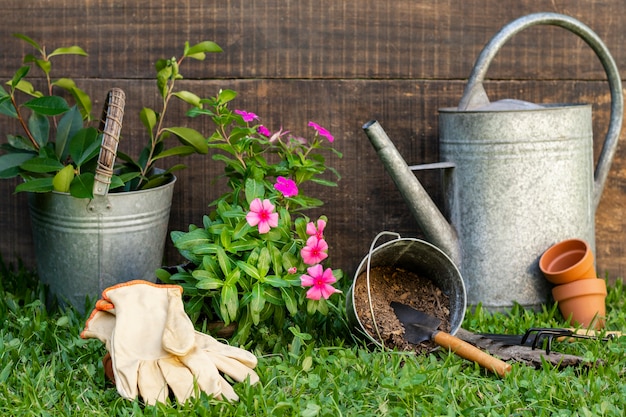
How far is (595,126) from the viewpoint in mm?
3062

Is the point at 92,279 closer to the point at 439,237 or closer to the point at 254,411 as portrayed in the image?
the point at 254,411

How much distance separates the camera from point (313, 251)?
232 centimetres

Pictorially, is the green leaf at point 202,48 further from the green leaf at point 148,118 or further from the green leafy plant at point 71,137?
the green leaf at point 148,118

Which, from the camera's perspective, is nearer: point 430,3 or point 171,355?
point 171,355

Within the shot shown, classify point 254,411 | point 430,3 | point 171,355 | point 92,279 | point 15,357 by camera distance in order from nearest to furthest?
point 254,411
point 171,355
point 15,357
point 92,279
point 430,3

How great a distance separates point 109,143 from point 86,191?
0.54 feet

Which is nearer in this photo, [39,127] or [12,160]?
[12,160]

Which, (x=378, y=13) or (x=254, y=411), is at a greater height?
(x=378, y=13)

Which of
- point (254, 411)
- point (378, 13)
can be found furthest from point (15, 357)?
point (378, 13)

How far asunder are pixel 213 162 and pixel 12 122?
31.4 inches

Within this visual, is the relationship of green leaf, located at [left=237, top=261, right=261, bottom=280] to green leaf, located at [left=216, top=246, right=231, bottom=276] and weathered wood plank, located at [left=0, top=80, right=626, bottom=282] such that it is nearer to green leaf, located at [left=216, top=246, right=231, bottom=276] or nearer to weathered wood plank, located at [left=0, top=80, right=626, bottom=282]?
green leaf, located at [left=216, top=246, right=231, bottom=276]

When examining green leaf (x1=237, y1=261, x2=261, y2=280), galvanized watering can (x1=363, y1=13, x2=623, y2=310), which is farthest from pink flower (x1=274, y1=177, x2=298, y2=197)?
galvanized watering can (x1=363, y1=13, x2=623, y2=310)

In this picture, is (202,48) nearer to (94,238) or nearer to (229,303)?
(94,238)

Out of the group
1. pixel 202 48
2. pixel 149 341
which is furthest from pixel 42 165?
pixel 149 341
